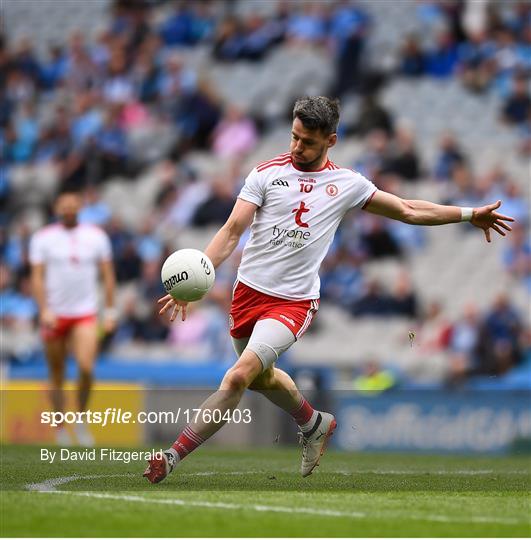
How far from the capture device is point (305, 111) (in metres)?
8.45

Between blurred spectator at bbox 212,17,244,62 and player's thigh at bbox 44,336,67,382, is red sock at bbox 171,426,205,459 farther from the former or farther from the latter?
blurred spectator at bbox 212,17,244,62

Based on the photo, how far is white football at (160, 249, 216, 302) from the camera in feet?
26.5

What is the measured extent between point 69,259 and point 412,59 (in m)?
10.3

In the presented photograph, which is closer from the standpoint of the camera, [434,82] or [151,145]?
[434,82]

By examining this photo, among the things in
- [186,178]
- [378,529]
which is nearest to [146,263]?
[186,178]

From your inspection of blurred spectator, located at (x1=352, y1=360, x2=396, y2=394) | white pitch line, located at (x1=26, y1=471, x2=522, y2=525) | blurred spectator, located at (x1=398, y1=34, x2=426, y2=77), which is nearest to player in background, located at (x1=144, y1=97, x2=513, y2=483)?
white pitch line, located at (x1=26, y1=471, x2=522, y2=525)

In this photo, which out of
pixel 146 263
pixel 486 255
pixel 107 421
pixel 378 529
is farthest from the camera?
pixel 146 263

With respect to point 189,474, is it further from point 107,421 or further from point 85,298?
point 107,421

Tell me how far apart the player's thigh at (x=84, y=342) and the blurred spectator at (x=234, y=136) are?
977 centimetres

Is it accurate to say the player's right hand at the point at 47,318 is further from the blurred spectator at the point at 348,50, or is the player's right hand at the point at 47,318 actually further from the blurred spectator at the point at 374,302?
the blurred spectator at the point at 348,50

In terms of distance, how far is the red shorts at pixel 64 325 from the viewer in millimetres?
13203

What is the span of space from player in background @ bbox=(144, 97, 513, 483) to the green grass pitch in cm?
63

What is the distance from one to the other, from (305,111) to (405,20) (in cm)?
1524

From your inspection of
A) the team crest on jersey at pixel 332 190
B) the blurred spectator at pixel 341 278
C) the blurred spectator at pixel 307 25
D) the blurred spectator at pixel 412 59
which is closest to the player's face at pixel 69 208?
the team crest on jersey at pixel 332 190
